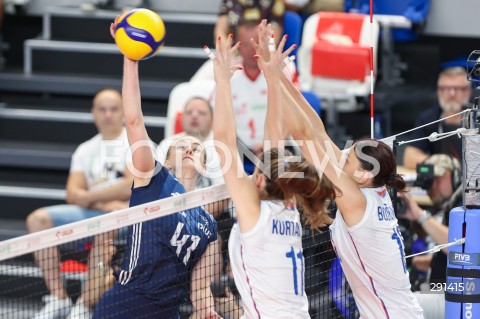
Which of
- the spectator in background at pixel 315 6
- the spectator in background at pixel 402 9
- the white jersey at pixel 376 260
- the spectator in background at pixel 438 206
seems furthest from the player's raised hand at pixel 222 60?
the spectator in background at pixel 402 9

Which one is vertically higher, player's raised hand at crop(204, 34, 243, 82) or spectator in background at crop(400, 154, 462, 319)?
player's raised hand at crop(204, 34, 243, 82)

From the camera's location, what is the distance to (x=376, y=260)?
16.5 ft

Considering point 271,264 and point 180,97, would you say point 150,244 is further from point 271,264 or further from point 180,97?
point 180,97

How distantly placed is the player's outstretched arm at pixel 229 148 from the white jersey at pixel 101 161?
142 inches

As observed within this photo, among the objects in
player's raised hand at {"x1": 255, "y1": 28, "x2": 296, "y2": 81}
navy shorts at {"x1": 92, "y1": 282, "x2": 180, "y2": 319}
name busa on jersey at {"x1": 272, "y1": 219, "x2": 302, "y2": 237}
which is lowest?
navy shorts at {"x1": 92, "y1": 282, "x2": 180, "y2": 319}

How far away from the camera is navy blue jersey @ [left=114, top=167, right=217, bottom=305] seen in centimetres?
526

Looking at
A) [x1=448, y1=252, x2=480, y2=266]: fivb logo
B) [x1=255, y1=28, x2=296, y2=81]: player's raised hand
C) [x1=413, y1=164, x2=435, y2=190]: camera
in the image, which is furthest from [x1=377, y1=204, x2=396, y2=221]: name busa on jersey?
[x1=413, y1=164, x2=435, y2=190]: camera

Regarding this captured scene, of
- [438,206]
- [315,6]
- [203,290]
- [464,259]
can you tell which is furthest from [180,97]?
[464,259]

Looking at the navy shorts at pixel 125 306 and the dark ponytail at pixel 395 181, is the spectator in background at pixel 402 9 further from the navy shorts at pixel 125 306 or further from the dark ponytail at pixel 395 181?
the navy shorts at pixel 125 306

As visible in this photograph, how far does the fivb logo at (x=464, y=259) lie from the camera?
521 centimetres

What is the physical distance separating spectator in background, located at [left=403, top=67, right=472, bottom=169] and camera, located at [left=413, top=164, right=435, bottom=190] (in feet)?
3.04

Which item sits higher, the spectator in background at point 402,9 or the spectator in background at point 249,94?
the spectator in background at point 402,9

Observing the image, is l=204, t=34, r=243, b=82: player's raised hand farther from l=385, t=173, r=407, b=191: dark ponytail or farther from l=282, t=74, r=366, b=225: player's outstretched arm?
l=385, t=173, r=407, b=191: dark ponytail

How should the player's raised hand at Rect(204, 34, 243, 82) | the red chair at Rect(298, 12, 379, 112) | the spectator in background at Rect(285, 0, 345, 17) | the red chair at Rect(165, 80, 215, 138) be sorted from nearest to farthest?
the player's raised hand at Rect(204, 34, 243, 82), the red chair at Rect(165, 80, 215, 138), the red chair at Rect(298, 12, 379, 112), the spectator in background at Rect(285, 0, 345, 17)
